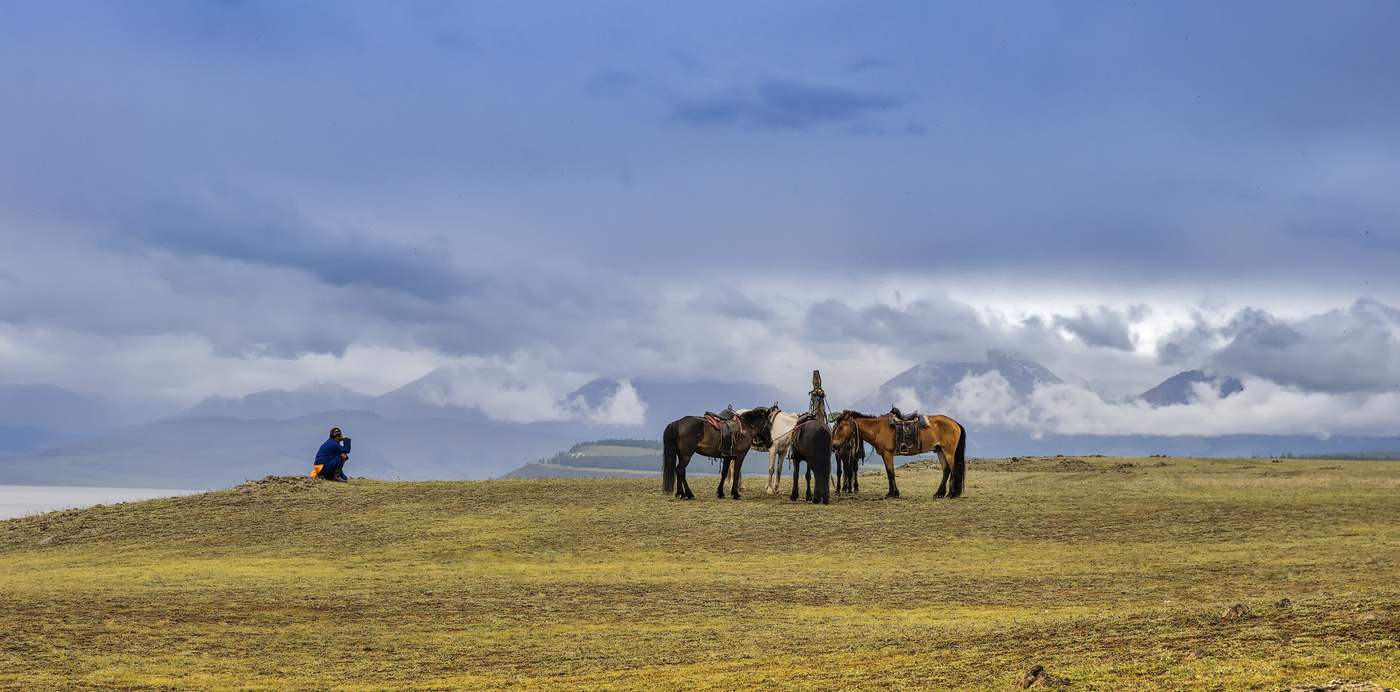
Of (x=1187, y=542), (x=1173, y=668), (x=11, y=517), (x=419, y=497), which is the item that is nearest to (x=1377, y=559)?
(x=1187, y=542)

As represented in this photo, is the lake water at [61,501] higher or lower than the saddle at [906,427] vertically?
lower

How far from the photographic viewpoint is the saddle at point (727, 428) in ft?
99.7

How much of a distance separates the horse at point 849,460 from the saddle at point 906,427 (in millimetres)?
1180

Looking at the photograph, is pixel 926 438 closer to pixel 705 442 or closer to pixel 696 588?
pixel 705 442

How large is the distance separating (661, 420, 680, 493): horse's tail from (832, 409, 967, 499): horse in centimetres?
455

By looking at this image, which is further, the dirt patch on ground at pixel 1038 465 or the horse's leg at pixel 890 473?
the dirt patch on ground at pixel 1038 465

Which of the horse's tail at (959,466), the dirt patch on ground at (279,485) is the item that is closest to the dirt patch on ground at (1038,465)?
the horse's tail at (959,466)

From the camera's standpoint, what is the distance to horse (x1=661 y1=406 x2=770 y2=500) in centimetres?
3028

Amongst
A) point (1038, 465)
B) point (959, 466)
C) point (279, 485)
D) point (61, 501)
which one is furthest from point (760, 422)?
point (61, 501)

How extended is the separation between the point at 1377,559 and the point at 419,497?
23.3m

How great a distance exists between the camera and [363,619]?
1612 centimetres

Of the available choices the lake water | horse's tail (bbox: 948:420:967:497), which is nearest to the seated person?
the lake water

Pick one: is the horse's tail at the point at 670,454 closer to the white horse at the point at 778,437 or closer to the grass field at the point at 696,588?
the grass field at the point at 696,588

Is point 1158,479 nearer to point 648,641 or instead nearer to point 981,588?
point 981,588
